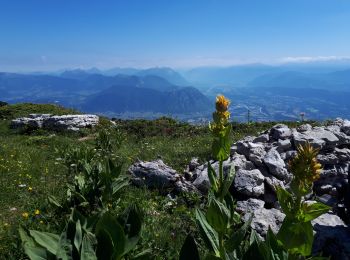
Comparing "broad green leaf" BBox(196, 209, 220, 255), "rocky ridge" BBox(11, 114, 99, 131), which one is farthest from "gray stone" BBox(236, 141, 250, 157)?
"rocky ridge" BBox(11, 114, 99, 131)

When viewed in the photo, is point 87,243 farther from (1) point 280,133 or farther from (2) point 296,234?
(1) point 280,133

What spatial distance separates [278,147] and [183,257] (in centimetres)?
833

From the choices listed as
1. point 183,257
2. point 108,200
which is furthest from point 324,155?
point 183,257

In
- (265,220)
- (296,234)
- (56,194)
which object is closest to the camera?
(296,234)

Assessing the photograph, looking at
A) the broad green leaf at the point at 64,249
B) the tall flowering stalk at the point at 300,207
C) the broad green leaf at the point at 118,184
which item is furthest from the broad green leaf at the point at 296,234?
the broad green leaf at the point at 118,184

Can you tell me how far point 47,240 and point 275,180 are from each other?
655 cm

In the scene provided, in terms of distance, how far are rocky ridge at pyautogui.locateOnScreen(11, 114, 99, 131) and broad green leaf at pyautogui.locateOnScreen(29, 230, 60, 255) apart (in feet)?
65.3

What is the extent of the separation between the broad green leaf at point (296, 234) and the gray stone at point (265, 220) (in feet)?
12.1

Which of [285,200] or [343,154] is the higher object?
[285,200]

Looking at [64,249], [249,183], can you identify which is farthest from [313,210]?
[249,183]

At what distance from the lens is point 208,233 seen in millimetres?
4090

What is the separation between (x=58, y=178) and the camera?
10188 mm

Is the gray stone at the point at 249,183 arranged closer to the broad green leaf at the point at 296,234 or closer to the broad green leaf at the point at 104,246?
the broad green leaf at the point at 104,246

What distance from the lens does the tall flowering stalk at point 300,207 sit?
2.86 m
